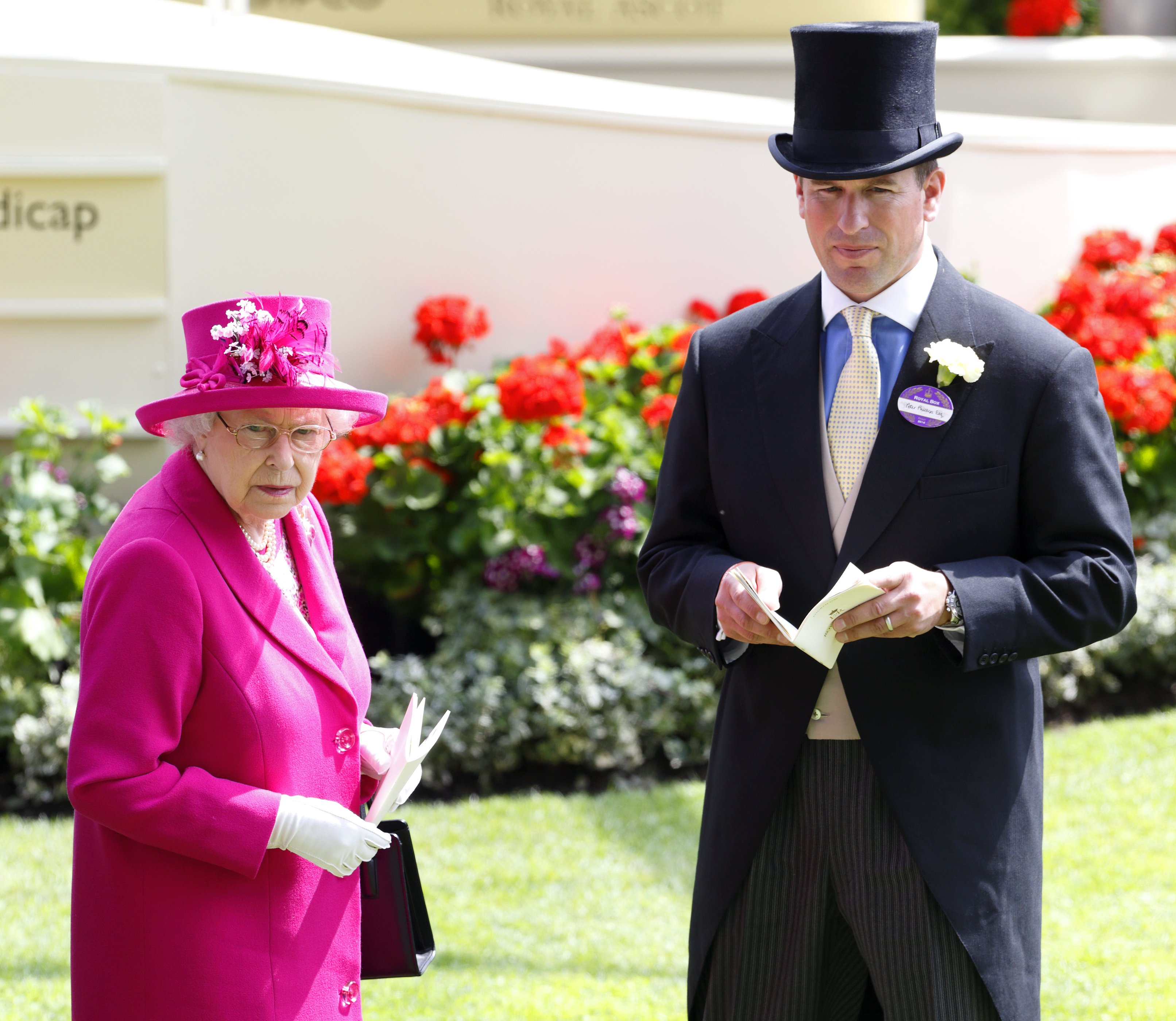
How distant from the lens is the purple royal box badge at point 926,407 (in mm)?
2213

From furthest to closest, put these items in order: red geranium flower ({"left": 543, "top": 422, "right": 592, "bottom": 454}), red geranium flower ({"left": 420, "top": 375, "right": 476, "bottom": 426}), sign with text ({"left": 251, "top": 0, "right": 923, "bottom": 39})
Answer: sign with text ({"left": 251, "top": 0, "right": 923, "bottom": 39}) < red geranium flower ({"left": 420, "top": 375, "right": 476, "bottom": 426}) < red geranium flower ({"left": 543, "top": 422, "right": 592, "bottom": 454})

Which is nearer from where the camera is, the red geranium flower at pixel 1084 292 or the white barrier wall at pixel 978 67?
the red geranium flower at pixel 1084 292

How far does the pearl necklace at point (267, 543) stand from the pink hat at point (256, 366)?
216 millimetres

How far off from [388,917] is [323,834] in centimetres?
40

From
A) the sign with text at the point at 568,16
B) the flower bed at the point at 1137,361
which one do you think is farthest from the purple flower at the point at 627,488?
the sign with text at the point at 568,16

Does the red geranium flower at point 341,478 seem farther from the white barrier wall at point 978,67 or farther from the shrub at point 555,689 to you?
the white barrier wall at point 978,67

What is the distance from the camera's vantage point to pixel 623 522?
5496 mm

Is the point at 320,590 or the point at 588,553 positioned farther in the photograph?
the point at 588,553

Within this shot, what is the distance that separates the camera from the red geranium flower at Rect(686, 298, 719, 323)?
657cm

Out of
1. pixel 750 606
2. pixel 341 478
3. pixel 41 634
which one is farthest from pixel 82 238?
pixel 750 606

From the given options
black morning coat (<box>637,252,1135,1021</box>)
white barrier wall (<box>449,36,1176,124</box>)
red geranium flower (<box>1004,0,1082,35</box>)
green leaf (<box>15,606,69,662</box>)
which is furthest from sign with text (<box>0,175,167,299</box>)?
red geranium flower (<box>1004,0,1082,35</box>)

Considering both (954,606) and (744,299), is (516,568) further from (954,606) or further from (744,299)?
(954,606)

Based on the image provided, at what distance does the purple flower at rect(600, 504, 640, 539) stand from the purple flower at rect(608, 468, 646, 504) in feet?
0.11

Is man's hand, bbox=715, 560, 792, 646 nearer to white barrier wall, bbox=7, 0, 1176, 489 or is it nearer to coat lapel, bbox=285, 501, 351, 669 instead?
coat lapel, bbox=285, 501, 351, 669
